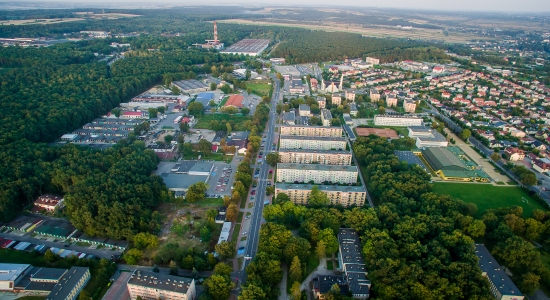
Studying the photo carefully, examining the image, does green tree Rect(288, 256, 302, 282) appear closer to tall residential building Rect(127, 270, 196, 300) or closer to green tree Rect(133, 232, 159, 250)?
tall residential building Rect(127, 270, 196, 300)

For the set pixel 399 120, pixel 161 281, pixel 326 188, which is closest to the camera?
pixel 161 281

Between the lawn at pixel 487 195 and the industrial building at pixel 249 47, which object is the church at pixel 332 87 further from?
the lawn at pixel 487 195

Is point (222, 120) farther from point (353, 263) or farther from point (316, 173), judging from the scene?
point (353, 263)

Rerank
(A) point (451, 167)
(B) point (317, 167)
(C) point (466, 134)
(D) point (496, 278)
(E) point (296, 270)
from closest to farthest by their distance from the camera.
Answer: (D) point (496, 278) → (E) point (296, 270) → (B) point (317, 167) → (A) point (451, 167) → (C) point (466, 134)

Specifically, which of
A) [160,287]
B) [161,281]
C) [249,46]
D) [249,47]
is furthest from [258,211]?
[249,46]

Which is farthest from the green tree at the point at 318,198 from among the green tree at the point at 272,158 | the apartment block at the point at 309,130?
the apartment block at the point at 309,130

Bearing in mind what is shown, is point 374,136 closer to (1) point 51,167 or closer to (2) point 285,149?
(2) point 285,149
